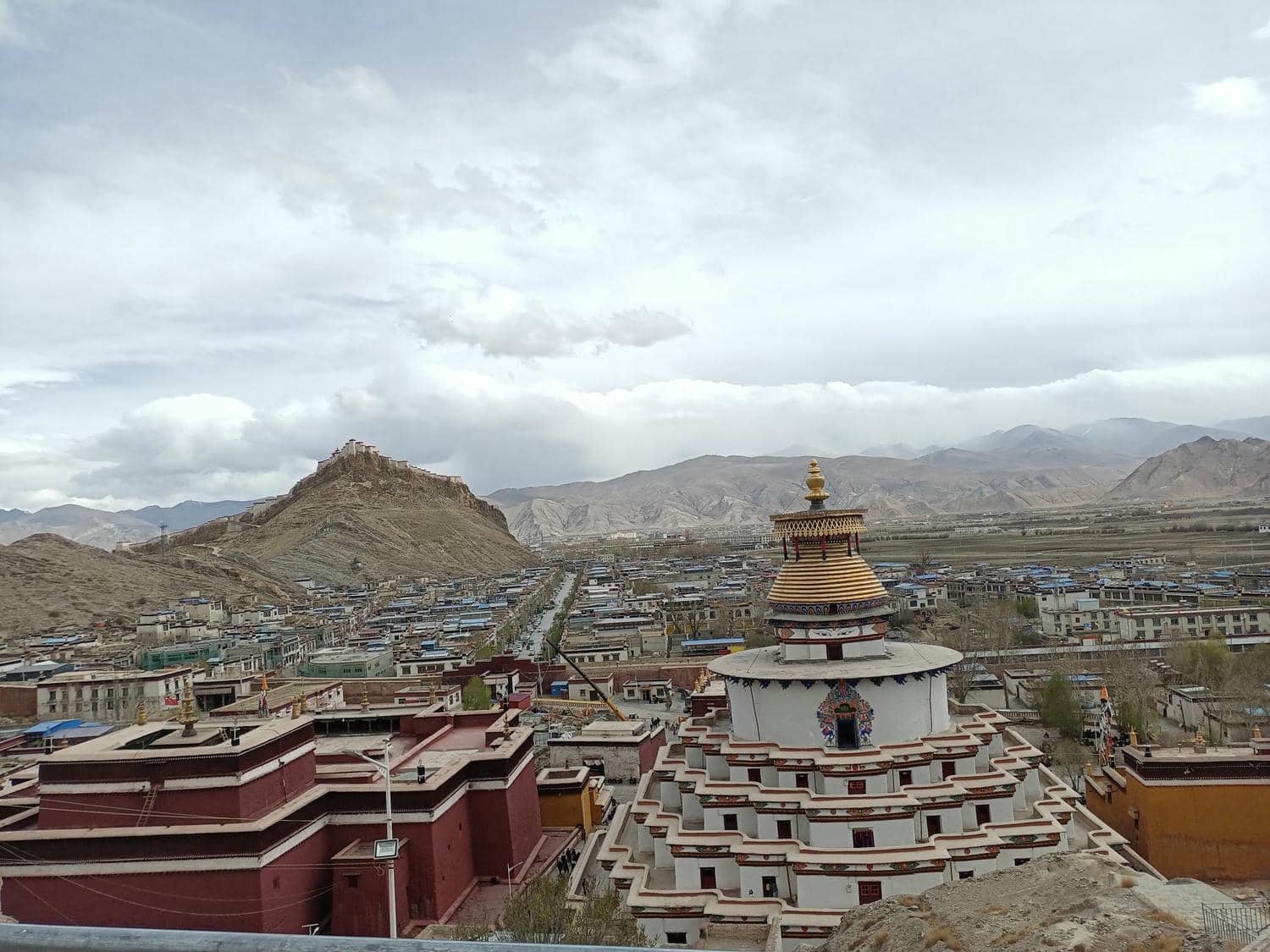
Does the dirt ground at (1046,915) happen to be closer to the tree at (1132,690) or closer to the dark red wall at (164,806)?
the dark red wall at (164,806)

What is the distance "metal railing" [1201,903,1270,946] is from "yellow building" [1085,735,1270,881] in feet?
44.2

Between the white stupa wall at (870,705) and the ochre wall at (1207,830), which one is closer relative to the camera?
the white stupa wall at (870,705)

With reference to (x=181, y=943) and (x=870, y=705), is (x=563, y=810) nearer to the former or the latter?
(x=870, y=705)

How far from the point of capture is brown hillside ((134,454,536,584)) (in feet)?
454

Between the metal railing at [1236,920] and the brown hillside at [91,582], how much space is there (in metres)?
92.0

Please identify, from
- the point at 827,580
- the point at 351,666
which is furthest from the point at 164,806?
the point at 351,666

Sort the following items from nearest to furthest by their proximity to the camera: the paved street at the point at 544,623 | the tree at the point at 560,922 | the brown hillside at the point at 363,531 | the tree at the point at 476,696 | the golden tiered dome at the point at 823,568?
1. the tree at the point at 560,922
2. the golden tiered dome at the point at 823,568
3. the tree at the point at 476,696
4. the paved street at the point at 544,623
5. the brown hillside at the point at 363,531

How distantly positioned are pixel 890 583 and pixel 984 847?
7549cm

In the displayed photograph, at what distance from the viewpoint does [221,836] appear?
17031 mm

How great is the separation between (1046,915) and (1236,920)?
6.96 ft

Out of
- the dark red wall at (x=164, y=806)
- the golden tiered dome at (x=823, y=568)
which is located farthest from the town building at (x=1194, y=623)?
the dark red wall at (x=164, y=806)

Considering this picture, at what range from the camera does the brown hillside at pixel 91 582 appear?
87.1 m

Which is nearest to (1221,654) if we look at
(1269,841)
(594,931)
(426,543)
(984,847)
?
(1269,841)

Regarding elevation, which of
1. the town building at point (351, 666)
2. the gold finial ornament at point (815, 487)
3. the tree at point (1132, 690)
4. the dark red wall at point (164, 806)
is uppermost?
the gold finial ornament at point (815, 487)
